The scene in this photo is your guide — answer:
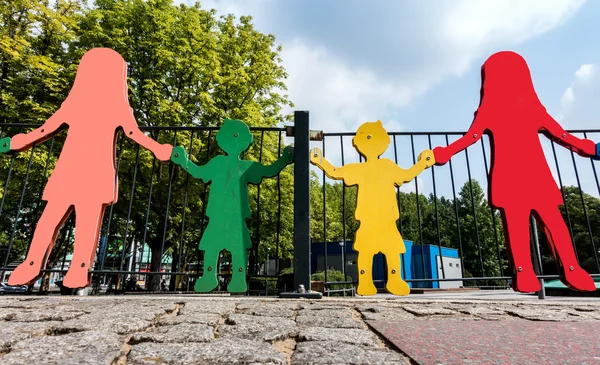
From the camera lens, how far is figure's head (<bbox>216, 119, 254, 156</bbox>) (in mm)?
3824

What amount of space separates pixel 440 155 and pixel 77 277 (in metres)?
4.09

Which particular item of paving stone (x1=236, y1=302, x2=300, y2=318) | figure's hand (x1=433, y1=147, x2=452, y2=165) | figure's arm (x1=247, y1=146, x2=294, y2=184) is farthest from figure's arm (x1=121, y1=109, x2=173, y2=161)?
figure's hand (x1=433, y1=147, x2=452, y2=165)

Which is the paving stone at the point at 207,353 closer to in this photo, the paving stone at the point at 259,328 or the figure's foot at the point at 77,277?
the paving stone at the point at 259,328

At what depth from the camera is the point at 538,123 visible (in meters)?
3.85

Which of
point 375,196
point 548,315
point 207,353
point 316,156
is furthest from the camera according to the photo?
point 316,156

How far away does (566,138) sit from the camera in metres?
3.87

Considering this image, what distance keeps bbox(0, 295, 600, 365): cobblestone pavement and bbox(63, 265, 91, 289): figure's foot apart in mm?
900

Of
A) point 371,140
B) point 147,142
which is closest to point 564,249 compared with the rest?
point 371,140

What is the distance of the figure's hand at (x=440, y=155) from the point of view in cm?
375

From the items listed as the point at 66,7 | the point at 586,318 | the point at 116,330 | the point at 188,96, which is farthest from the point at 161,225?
the point at 586,318

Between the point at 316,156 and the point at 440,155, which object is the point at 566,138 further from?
the point at 316,156

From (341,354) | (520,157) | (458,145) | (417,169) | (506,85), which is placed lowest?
(341,354)

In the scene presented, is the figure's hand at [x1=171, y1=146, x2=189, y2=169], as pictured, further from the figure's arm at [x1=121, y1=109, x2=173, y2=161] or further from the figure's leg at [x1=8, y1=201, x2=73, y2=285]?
the figure's leg at [x1=8, y1=201, x2=73, y2=285]

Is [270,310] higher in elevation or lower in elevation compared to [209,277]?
lower
